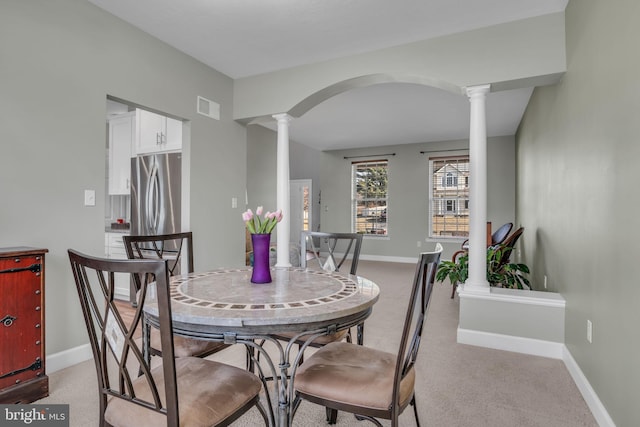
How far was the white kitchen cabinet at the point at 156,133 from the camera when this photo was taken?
3.93m

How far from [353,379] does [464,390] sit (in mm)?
1223

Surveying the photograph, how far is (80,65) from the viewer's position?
2.62 metres

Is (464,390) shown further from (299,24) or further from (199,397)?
(299,24)

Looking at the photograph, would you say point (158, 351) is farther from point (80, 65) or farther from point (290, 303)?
point (80, 65)

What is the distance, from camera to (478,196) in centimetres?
306

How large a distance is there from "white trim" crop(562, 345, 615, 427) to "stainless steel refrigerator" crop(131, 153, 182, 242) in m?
3.58

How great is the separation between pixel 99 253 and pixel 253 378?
2040 mm

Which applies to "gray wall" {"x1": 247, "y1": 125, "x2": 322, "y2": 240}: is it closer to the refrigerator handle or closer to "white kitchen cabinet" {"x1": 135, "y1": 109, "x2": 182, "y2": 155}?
"white kitchen cabinet" {"x1": 135, "y1": 109, "x2": 182, "y2": 155}

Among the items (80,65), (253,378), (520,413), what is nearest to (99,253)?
(80,65)

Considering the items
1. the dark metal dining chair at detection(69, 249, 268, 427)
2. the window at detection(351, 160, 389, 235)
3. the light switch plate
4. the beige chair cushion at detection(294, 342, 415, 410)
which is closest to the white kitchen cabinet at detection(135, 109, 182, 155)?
the light switch plate

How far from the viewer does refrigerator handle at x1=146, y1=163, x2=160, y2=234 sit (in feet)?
12.9

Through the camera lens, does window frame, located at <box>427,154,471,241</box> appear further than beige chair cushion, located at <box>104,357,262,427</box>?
Yes

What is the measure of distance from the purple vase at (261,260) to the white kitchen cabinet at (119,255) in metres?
3.12

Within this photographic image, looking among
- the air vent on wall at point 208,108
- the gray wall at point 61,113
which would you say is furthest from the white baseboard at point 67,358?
the air vent on wall at point 208,108
